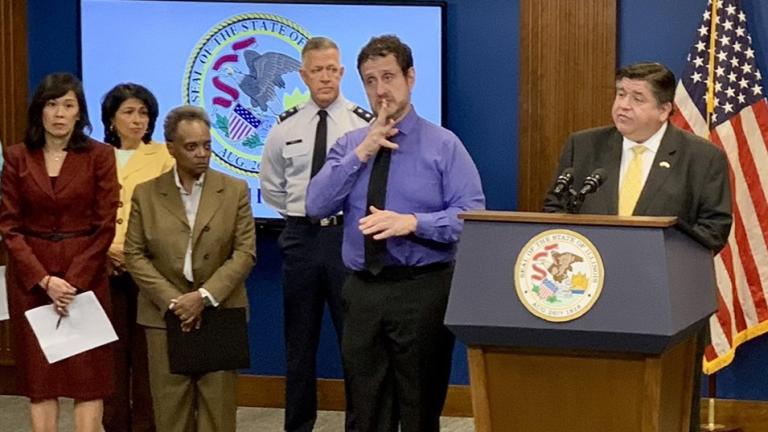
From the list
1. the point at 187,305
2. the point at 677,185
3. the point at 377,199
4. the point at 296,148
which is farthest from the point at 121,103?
the point at 677,185

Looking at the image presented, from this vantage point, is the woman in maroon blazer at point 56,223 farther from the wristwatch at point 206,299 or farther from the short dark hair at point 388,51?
the short dark hair at point 388,51

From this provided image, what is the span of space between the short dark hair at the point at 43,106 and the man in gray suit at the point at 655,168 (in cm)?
197

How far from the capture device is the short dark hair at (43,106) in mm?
4957

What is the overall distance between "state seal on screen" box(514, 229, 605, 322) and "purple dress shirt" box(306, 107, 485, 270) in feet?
2.42

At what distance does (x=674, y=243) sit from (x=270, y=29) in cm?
335

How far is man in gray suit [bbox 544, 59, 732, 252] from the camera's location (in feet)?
12.9

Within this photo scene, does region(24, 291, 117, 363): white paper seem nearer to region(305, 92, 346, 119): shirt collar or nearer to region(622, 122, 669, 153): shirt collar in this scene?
region(305, 92, 346, 119): shirt collar

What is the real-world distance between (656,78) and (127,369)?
2644mm

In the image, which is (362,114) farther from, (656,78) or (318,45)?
(656,78)

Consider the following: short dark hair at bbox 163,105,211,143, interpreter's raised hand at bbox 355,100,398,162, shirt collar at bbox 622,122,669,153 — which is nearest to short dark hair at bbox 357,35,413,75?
interpreter's raised hand at bbox 355,100,398,162

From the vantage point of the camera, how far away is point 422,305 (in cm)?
411

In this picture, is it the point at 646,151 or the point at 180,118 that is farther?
the point at 180,118

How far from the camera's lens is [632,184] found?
157 inches

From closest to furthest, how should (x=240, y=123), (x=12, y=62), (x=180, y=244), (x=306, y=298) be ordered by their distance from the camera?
(x=180, y=244) → (x=306, y=298) → (x=240, y=123) → (x=12, y=62)
